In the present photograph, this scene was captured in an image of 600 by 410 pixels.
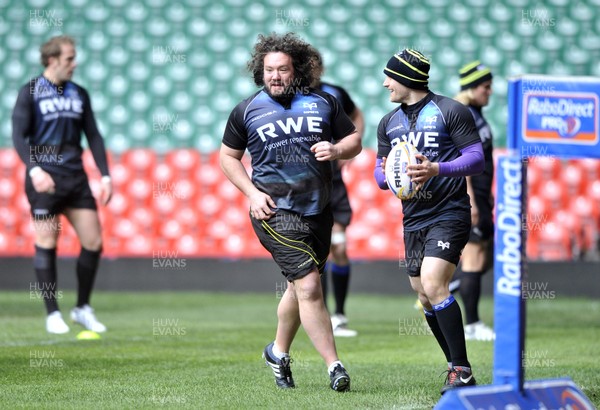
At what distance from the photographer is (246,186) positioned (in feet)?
19.4

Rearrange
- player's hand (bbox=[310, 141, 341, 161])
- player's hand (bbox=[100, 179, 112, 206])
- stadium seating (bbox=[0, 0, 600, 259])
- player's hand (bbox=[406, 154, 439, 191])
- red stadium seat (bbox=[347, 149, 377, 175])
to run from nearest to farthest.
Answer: player's hand (bbox=[406, 154, 439, 191])
player's hand (bbox=[310, 141, 341, 161])
player's hand (bbox=[100, 179, 112, 206])
red stadium seat (bbox=[347, 149, 377, 175])
stadium seating (bbox=[0, 0, 600, 259])

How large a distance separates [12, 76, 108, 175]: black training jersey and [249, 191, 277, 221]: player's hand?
373 cm

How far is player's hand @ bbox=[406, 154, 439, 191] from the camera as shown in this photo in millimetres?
5449

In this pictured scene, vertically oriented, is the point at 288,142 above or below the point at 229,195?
above

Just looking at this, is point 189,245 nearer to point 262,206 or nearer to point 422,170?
point 262,206

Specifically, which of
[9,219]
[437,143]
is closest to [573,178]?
[9,219]

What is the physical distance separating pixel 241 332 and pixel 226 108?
8095 millimetres

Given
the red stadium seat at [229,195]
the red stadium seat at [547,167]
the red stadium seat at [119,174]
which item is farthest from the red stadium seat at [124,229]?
the red stadium seat at [547,167]

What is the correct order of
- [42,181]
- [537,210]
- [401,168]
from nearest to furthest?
[401,168] → [42,181] → [537,210]

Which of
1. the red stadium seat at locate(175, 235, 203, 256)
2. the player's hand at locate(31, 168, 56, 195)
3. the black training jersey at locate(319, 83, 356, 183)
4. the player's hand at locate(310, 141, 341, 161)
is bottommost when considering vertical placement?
the red stadium seat at locate(175, 235, 203, 256)

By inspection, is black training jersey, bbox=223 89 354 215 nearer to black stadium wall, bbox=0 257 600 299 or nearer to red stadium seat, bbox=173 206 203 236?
black stadium wall, bbox=0 257 600 299

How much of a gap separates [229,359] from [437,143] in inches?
94.3

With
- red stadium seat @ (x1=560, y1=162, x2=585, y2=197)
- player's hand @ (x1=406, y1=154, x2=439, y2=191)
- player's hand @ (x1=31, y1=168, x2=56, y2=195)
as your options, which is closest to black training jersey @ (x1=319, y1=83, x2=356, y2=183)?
player's hand @ (x1=31, y1=168, x2=56, y2=195)

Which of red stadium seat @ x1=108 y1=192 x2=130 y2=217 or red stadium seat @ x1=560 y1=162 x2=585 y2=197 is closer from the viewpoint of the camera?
red stadium seat @ x1=560 y1=162 x2=585 y2=197
